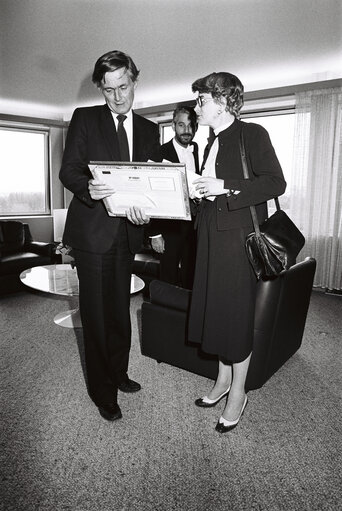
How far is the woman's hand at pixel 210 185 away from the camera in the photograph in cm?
162

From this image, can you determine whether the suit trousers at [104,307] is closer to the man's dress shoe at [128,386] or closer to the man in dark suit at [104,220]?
the man in dark suit at [104,220]

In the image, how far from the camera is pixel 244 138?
169 centimetres

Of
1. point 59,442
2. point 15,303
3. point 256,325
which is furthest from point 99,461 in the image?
point 15,303

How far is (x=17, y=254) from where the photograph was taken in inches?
203

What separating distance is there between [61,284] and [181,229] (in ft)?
4.15

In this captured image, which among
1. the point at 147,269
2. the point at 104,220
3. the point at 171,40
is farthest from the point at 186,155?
the point at 104,220

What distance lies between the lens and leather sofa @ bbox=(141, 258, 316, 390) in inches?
88.2

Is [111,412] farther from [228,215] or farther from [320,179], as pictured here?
[320,179]

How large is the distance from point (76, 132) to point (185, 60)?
3335 millimetres

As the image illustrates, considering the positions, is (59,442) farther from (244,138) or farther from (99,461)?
(244,138)

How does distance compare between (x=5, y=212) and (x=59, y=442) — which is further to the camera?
(x=5, y=212)

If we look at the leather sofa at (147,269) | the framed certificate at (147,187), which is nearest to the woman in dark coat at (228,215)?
the framed certificate at (147,187)

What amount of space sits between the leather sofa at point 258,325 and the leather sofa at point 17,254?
2.65 metres

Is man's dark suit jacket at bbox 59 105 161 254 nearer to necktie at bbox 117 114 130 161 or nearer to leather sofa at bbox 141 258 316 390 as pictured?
necktie at bbox 117 114 130 161
